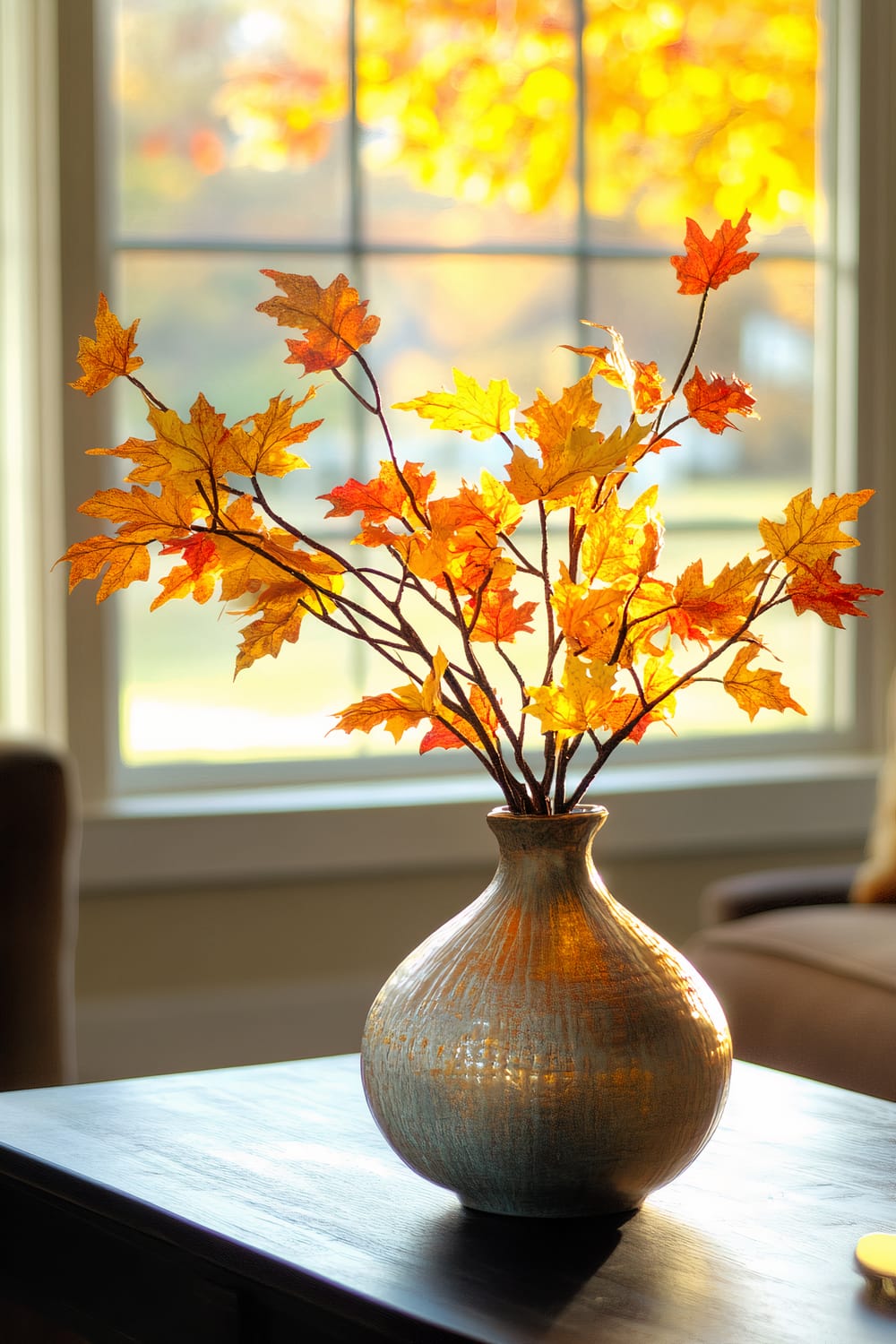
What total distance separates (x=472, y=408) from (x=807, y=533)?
21 cm

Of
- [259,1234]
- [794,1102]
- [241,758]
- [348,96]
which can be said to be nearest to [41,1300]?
[259,1234]

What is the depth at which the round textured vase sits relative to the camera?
0.98 m

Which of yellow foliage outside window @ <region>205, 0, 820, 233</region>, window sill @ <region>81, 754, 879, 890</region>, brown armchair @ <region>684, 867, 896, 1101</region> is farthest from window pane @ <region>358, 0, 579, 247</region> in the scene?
brown armchair @ <region>684, 867, 896, 1101</region>

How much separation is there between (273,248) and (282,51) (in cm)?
31

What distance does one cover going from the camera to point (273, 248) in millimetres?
2729

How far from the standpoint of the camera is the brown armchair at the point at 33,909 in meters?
1.83

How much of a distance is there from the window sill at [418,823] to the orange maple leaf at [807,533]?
1742 millimetres

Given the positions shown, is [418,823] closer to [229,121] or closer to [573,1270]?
[229,121]

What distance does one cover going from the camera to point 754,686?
3.41 feet

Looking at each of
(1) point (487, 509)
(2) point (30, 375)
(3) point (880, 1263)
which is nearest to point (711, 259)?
(1) point (487, 509)

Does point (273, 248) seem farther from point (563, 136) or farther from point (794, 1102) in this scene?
point (794, 1102)

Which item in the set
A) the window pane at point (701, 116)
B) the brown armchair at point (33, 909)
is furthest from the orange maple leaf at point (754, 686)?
the window pane at point (701, 116)

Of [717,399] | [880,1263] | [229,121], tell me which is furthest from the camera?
[229,121]

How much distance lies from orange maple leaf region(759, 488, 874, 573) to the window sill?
174cm
